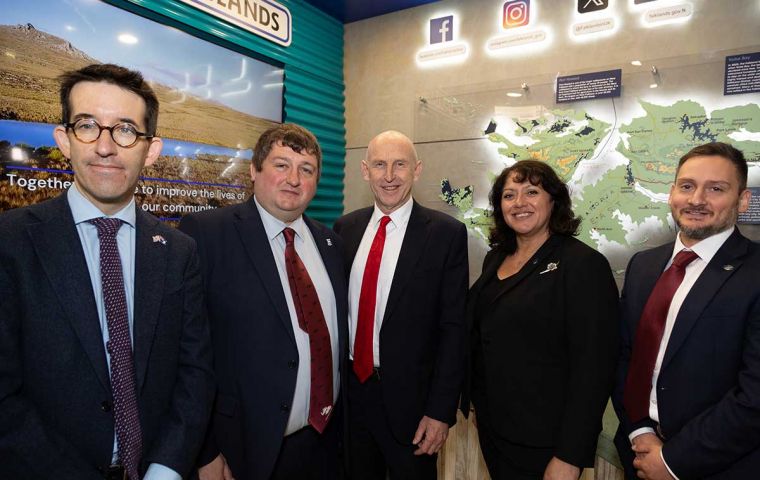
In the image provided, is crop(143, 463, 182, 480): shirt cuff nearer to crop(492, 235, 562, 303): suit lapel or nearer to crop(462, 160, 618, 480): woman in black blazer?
crop(462, 160, 618, 480): woman in black blazer

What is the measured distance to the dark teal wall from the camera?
3.79 metres

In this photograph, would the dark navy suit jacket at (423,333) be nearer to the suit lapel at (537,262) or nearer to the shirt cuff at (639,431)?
the suit lapel at (537,262)

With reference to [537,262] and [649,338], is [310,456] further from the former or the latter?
[649,338]

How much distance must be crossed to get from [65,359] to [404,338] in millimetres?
1455

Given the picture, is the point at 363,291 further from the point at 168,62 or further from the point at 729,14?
the point at 729,14

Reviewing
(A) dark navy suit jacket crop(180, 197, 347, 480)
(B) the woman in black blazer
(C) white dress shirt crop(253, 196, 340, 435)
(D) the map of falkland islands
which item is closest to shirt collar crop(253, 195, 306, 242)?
(C) white dress shirt crop(253, 196, 340, 435)

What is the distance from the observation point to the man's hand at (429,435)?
2.34 metres

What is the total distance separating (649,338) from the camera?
81.1 inches

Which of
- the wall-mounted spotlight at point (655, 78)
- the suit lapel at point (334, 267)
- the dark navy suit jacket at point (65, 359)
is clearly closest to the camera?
the dark navy suit jacket at point (65, 359)

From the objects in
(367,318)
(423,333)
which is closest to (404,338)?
(423,333)

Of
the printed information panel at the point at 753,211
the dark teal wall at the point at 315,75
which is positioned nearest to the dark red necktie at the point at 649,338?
the printed information panel at the point at 753,211

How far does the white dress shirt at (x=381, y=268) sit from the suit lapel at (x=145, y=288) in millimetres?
1134

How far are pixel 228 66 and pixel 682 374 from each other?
3562mm

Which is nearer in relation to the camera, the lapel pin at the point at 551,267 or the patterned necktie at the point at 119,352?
the patterned necktie at the point at 119,352
